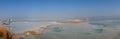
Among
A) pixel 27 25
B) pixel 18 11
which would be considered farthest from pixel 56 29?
pixel 18 11

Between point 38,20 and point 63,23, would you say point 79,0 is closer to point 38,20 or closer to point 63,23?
point 63,23

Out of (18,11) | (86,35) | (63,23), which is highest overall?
(18,11)

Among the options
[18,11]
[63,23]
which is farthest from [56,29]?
[18,11]

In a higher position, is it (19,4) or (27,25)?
(19,4)

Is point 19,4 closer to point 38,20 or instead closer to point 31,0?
point 31,0

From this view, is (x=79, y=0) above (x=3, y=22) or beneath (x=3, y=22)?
above
